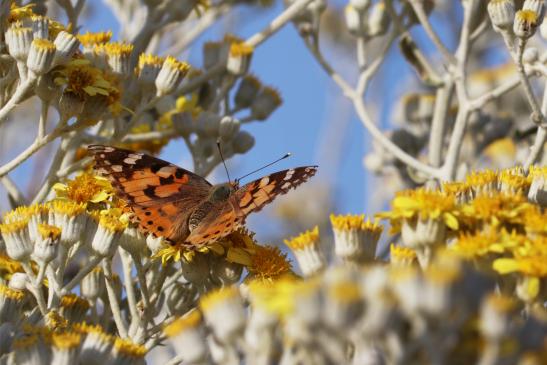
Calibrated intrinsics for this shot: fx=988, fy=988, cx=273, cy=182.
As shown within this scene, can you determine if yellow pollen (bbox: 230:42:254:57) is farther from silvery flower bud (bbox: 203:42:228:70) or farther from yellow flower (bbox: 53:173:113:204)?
yellow flower (bbox: 53:173:113:204)

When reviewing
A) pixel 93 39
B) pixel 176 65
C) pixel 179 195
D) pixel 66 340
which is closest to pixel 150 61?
pixel 176 65

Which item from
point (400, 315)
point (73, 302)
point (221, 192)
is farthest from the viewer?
point (221, 192)

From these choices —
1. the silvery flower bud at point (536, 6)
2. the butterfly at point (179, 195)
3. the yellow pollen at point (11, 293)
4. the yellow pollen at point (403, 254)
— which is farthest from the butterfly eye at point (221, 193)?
the silvery flower bud at point (536, 6)

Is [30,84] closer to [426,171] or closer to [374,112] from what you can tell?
[426,171]

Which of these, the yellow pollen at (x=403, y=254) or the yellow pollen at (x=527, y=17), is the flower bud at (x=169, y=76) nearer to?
the yellow pollen at (x=527, y=17)

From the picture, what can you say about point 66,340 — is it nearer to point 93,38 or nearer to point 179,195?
point 179,195

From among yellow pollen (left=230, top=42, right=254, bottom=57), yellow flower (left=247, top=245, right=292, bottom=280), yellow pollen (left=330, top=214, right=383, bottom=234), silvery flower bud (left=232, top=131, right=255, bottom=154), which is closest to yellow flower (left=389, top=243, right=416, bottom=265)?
yellow pollen (left=330, top=214, right=383, bottom=234)
